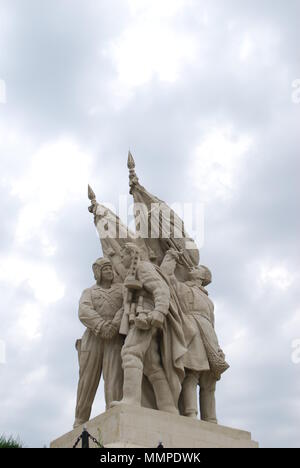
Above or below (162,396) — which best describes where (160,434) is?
below

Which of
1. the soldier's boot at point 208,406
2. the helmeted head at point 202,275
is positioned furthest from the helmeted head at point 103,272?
the soldier's boot at point 208,406

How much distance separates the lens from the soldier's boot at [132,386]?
9320 mm

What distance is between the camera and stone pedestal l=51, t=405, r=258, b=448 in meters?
8.82

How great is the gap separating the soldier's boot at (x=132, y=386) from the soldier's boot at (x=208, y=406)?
1.32 metres

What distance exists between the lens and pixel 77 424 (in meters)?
10.4

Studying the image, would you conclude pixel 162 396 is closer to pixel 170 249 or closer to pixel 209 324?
pixel 209 324

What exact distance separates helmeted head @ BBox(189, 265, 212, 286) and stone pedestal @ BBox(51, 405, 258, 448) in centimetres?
234

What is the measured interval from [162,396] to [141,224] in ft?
9.50

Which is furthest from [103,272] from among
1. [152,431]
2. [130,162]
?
[152,431]

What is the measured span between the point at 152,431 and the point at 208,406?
5.19 feet

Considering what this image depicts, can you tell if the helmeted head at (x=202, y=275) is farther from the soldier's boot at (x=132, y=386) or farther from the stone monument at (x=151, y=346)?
the soldier's boot at (x=132, y=386)

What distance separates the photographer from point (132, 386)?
9.38 metres

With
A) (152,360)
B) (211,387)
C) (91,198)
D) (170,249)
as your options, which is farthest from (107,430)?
(91,198)

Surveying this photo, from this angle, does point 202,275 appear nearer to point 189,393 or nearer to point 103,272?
point 103,272
